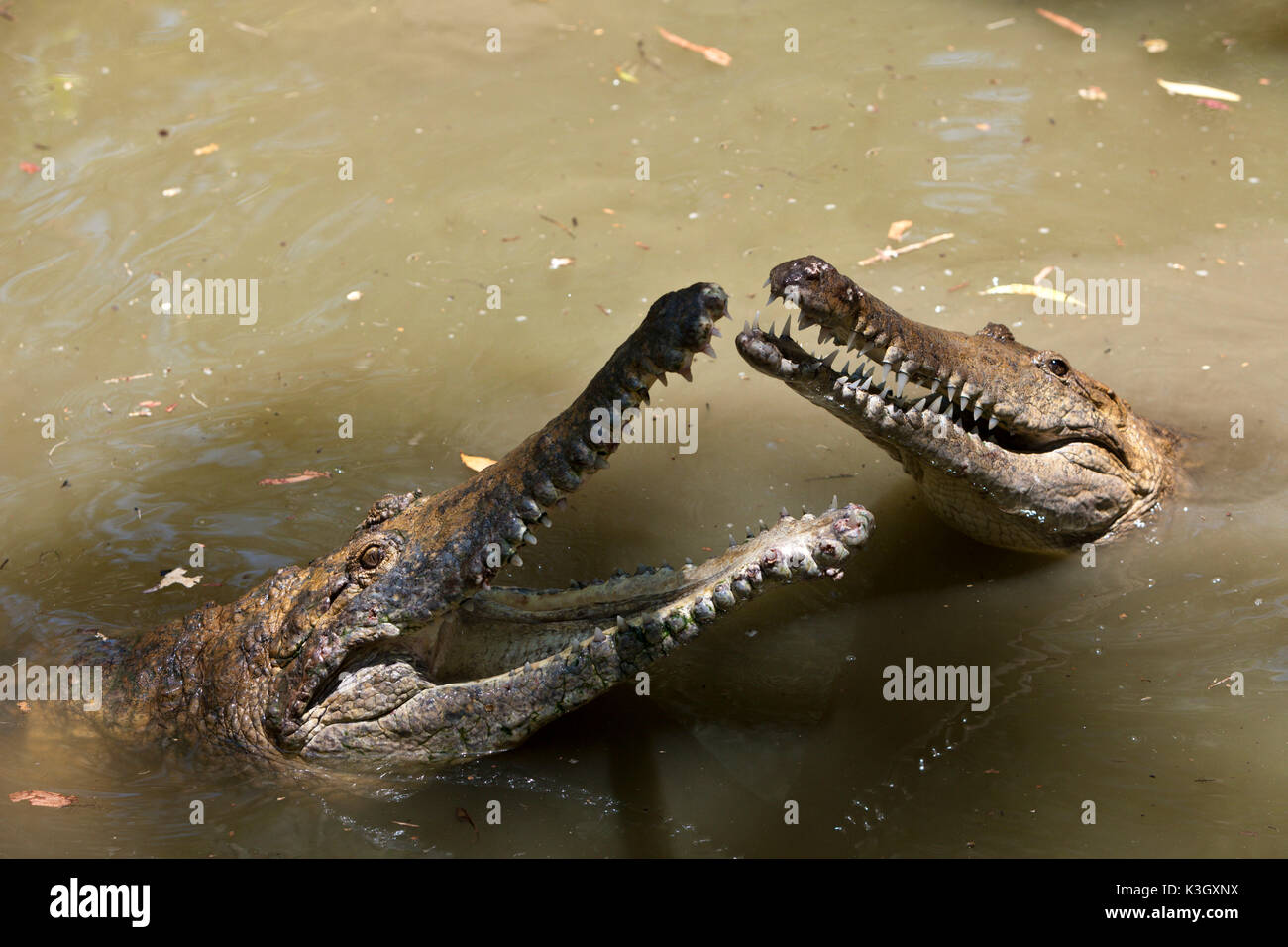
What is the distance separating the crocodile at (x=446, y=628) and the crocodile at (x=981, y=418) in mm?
726

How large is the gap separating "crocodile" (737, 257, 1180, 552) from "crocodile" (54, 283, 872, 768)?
726mm

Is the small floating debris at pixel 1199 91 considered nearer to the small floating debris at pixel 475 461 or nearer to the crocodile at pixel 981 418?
the crocodile at pixel 981 418

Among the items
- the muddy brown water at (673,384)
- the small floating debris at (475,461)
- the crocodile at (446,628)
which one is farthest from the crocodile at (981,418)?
the small floating debris at (475,461)

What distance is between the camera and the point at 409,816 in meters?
4.51

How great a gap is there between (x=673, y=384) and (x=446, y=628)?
2.85m

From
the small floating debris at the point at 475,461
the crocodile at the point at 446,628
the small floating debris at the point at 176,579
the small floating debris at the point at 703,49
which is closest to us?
the crocodile at the point at 446,628

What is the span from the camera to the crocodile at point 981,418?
450 centimetres

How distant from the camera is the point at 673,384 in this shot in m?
7.09

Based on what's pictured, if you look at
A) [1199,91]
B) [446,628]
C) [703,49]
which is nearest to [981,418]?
[446,628]

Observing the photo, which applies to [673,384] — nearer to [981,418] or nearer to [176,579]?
[981,418]

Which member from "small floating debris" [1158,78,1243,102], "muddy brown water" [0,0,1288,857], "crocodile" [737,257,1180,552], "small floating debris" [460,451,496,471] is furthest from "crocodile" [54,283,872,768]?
"small floating debris" [1158,78,1243,102]
